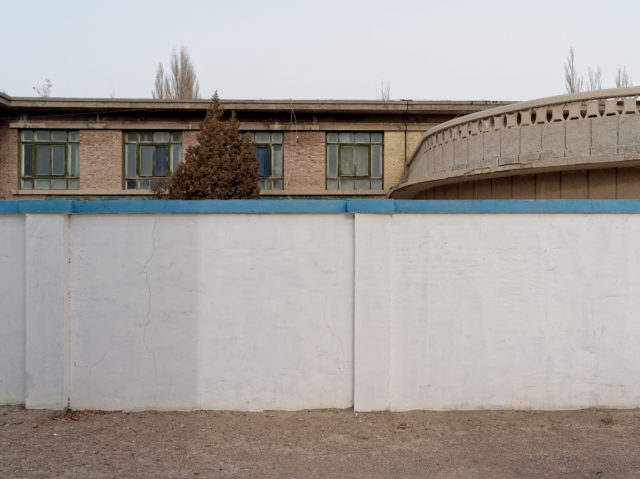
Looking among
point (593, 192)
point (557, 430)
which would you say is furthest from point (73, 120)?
point (557, 430)

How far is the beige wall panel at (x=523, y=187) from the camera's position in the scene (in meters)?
9.63

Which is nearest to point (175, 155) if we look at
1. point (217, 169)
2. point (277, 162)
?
point (277, 162)

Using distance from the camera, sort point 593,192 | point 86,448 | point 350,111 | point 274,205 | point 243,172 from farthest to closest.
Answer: point 350,111 < point 243,172 < point 593,192 < point 274,205 < point 86,448

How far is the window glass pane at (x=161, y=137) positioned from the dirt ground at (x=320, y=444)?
51.4 feet

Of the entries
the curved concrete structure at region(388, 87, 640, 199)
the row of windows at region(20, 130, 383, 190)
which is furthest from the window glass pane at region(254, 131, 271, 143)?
the curved concrete structure at region(388, 87, 640, 199)

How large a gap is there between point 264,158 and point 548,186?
1280cm

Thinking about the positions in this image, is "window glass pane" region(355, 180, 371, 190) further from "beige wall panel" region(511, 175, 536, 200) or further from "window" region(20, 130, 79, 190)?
"window" region(20, 130, 79, 190)

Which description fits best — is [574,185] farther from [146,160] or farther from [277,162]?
[146,160]

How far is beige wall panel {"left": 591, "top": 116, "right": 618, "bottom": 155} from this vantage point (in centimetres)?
867

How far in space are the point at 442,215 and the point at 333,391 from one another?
2565 millimetres

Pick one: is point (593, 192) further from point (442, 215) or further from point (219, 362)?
point (219, 362)

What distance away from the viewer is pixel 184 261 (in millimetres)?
5891

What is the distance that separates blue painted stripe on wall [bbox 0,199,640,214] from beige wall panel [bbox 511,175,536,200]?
3905 mm

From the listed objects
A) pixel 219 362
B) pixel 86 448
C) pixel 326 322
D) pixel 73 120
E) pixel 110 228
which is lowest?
pixel 86 448
